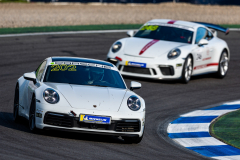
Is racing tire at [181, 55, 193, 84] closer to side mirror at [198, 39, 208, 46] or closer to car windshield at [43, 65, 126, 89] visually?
side mirror at [198, 39, 208, 46]

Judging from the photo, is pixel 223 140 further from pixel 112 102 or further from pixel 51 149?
pixel 51 149

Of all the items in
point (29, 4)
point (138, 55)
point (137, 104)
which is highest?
point (137, 104)

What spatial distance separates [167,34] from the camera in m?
13.4

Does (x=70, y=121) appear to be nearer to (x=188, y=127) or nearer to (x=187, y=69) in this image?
(x=188, y=127)

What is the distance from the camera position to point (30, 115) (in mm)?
7184

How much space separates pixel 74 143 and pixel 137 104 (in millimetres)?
1079

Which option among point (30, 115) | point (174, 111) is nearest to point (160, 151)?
point (30, 115)

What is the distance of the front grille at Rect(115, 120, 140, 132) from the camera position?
6899 millimetres

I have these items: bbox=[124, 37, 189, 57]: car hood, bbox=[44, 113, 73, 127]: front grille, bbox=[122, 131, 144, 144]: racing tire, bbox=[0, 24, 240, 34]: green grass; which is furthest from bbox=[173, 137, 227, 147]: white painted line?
bbox=[0, 24, 240, 34]: green grass

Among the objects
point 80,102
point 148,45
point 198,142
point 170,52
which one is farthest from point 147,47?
point 80,102

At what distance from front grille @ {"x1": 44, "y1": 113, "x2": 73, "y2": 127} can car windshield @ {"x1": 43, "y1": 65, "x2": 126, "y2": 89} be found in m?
0.91

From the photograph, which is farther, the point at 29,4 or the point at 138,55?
the point at 29,4

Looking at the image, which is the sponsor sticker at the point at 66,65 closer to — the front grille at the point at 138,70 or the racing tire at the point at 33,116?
the racing tire at the point at 33,116

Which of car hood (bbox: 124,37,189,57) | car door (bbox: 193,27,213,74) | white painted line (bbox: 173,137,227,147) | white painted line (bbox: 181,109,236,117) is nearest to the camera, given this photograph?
white painted line (bbox: 173,137,227,147)
